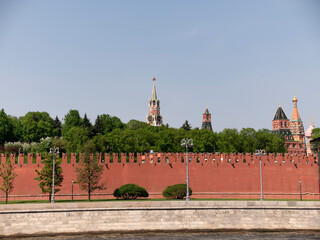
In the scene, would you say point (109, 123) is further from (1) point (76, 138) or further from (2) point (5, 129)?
(2) point (5, 129)

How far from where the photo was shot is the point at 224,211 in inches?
1138

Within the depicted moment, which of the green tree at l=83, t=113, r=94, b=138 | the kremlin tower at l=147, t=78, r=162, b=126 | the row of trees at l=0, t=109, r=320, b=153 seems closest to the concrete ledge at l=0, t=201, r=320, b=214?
the row of trees at l=0, t=109, r=320, b=153

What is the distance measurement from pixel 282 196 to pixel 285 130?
3076 inches

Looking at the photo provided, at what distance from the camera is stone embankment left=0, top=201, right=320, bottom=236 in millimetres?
27328

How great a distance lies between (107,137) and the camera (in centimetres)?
6931

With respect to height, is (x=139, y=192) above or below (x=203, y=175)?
below

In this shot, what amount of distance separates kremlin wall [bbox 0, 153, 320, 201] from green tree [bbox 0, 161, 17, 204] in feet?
3.65

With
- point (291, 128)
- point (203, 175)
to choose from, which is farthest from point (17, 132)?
point (291, 128)

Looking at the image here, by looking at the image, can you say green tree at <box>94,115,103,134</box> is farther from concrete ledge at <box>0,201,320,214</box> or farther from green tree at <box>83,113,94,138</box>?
concrete ledge at <box>0,201,320,214</box>

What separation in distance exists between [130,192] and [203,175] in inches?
325

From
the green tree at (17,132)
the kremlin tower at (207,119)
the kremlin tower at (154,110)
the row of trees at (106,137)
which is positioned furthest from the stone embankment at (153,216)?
the kremlin tower at (154,110)

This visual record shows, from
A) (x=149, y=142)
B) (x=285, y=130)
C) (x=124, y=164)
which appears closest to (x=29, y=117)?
(x=149, y=142)

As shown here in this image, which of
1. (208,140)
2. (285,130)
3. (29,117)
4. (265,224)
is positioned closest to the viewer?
(265,224)

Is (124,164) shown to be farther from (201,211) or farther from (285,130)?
(285,130)
